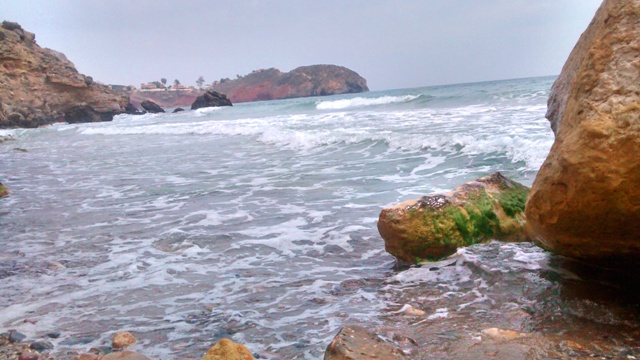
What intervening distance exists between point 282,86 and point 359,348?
87418 millimetres

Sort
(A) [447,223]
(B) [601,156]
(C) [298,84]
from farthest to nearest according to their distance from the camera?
(C) [298,84]
(A) [447,223]
(B) [601,156]

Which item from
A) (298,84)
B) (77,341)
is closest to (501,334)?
(77,341)

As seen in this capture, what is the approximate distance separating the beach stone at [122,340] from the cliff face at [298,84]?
276ft

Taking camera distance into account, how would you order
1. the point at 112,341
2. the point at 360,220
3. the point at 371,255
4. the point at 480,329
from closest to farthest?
the point at 480,329 → the point at 112,341 → the point at 371,255 → the point at 360,220

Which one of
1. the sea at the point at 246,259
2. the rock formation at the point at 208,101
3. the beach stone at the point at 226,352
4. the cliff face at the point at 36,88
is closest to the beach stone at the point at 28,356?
the sea at the point at 246,259

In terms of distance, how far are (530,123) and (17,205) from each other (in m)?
A: 9.77

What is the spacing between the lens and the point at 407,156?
9.25 meters

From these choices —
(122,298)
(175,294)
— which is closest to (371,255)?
(175,294)

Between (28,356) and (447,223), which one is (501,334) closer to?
(447,223)

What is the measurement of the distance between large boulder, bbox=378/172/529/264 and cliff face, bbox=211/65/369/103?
272 feet

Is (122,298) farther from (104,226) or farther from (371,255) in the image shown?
(104,226)

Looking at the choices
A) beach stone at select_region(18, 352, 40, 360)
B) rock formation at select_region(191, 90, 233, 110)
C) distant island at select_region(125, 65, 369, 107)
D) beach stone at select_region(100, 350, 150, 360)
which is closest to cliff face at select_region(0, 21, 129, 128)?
rock formation at select_region(191, 90, 233, 110)

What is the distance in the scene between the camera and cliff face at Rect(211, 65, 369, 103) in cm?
8662

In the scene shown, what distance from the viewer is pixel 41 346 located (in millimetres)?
2619
